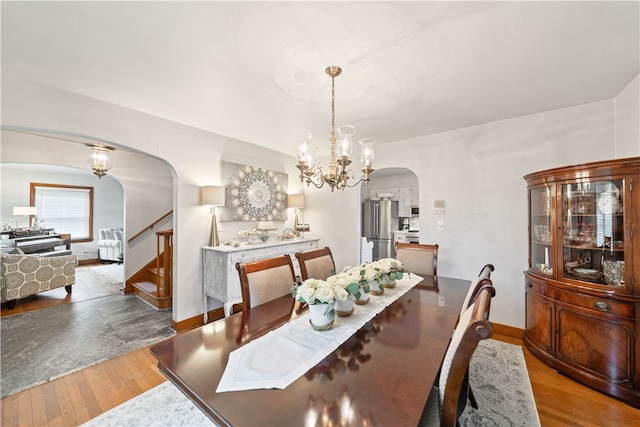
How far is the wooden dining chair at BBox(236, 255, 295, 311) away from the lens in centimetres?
176

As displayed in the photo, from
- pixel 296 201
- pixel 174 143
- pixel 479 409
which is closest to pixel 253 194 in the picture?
pixel 296 201

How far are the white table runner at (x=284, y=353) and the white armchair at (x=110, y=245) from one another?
7.32 meters

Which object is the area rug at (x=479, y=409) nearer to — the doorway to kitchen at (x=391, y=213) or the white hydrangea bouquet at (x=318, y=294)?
the white hydrangea bouquet at (x=318, y=294)

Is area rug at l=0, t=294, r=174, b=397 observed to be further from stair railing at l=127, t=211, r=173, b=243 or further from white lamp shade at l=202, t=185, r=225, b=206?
white lamp shade at l=202, t=185, r=225, b=206

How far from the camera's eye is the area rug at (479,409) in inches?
67.3

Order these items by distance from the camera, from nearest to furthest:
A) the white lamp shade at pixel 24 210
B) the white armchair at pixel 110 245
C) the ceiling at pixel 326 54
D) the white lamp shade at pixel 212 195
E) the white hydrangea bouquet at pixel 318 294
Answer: the white hydrangea bouquet at pixel 318 294, the ceiling at pixel 326 54, the white lamp shade at pixel 212 195, the white lamp shade at pixel 24 210, the white armchair at pixel 110 245

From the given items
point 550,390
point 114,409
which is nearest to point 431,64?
point 550,390

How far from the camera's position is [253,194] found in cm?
386

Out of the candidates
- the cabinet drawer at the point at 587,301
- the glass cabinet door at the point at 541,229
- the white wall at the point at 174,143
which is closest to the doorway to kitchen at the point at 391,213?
the white wall at the point at 174,143

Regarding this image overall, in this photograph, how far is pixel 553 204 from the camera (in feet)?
7.54

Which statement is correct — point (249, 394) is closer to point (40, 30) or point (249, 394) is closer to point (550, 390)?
point (40, 30)

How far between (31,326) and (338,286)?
13.3 ft

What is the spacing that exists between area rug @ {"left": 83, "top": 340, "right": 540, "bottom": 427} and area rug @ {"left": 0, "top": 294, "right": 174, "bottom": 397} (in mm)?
891

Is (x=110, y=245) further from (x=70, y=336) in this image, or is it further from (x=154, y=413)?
(x=154, y=413)
